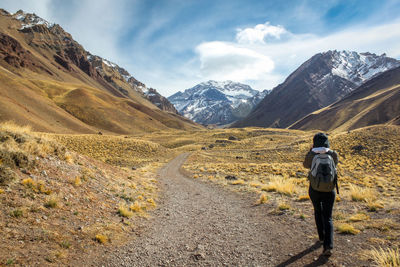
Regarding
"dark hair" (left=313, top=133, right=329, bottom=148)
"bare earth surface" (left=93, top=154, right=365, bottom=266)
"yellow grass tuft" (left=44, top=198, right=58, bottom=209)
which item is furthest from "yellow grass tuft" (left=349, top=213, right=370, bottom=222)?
"yellow grass tuft" (left=44, top=198, right=58, bottom=209)

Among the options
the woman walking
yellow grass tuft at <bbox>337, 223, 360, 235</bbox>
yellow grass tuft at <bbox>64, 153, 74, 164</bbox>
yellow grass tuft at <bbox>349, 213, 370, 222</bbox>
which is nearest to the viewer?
the woman walking

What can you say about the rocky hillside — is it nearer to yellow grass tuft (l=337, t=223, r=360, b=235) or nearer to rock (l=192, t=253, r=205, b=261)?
rock (l=192, t=253, r=205, b=261)

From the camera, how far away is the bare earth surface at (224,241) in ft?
17.0

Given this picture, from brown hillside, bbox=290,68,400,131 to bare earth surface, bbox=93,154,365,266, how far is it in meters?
99.0

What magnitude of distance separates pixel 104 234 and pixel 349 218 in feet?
27.4

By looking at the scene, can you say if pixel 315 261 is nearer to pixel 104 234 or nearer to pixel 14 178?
pixel 104 234

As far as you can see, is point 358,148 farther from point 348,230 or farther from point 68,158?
point 68,158

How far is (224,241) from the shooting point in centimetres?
644

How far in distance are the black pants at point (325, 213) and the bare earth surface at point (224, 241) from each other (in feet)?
1.38

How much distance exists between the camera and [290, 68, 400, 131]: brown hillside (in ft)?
395

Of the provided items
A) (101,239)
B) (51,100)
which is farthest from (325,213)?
(51,100)

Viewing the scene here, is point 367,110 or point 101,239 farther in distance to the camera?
→ point 367,110

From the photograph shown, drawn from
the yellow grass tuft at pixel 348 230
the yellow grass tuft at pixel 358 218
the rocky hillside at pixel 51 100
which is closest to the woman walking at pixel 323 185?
the yellow grass tuft at pixel 348 230

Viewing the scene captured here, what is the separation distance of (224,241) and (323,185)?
335 cm
